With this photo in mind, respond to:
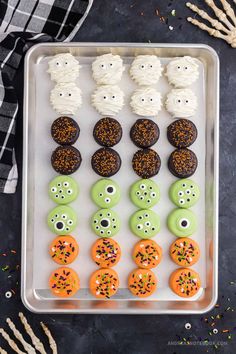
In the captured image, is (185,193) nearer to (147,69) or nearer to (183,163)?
(183,163)

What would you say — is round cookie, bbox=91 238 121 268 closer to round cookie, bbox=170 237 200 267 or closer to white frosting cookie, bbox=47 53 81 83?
round cookie, bbox=170 237 200 267

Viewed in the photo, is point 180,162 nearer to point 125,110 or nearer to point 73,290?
point 125,110

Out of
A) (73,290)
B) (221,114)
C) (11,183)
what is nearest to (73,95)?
(11,183)

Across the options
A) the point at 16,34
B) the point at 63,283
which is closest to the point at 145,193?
the point at 63,283

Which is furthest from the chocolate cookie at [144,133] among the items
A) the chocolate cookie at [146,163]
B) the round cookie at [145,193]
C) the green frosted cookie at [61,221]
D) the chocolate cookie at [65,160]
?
the green frosted cookie at [61,221]

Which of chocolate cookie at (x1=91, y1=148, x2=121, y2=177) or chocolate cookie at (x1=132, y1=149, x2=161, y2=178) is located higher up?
chocolate cookie at (x1=132, y1=149, x2=161, y2=178)

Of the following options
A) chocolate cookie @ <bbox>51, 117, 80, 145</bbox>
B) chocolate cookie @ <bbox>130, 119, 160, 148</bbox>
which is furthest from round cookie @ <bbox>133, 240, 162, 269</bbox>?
chocolate cookie @ <bbox>51, 117, 80, 145</bbox>

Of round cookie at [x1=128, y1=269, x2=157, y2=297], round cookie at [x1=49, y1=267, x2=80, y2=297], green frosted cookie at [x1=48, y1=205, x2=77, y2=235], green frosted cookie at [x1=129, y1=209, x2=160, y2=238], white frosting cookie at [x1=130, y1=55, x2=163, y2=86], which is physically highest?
white frosting cookie at [x1=130, y1=55, x2=163, y2=86]
